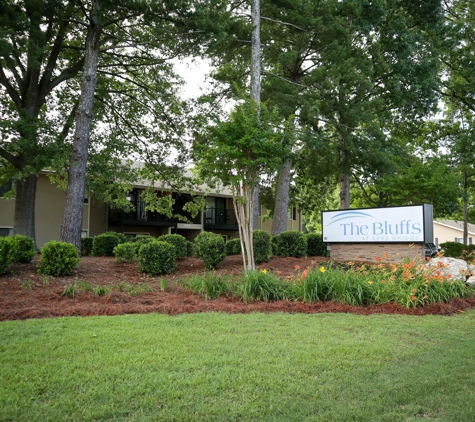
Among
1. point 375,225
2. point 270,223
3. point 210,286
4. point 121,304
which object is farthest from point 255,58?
point 270,223

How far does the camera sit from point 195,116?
15008 mm

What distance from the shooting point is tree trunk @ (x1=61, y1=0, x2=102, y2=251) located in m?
10.7

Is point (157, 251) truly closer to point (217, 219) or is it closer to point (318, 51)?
point (318, 51)

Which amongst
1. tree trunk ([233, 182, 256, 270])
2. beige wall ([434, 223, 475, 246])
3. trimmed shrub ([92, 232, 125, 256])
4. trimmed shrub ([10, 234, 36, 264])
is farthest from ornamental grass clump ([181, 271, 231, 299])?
beige wall ([434, 223, 475, 246])

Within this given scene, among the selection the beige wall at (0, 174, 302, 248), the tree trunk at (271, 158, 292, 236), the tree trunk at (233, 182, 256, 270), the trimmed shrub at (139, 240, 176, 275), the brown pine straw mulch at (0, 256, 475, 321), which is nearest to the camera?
the brown pine straw mulch at (0, 256, 475, 321)

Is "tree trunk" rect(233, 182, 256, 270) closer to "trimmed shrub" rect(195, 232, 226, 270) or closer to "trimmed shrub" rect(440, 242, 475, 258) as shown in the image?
"trimmed shrub" rect(195, 232, 226, 270)

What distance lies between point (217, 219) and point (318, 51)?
1308cm

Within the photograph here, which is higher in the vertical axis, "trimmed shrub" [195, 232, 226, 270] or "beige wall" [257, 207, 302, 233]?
"beige wall" [257, 207, 302, 233]

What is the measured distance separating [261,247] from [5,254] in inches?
242

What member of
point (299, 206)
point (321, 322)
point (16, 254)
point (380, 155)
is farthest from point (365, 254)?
point (299, 206)

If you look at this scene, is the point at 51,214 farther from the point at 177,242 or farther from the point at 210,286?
the point at 210,286

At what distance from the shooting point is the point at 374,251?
1199cm

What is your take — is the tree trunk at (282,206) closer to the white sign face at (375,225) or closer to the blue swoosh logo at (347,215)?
the white sign face at (375,225)

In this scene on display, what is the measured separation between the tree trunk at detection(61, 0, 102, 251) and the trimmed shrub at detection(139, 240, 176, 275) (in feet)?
7.49
